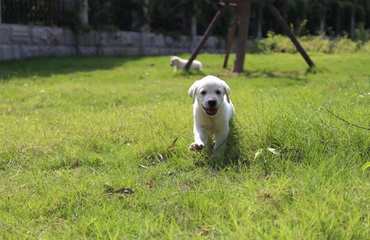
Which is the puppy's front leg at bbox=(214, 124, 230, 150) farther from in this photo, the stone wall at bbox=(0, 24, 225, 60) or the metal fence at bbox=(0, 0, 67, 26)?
the metal fence at bbox=(0, 0, 67, 26)

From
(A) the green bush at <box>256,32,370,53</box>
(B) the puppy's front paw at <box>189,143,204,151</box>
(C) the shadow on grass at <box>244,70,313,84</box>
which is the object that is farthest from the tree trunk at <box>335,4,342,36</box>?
(B) the puppy's front paw at <box>189,143,204,151</box>

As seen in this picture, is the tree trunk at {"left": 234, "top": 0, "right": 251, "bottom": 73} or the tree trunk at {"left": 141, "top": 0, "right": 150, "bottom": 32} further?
the tree trunk at {"left": 141, "top": 0, "right": 150, "bottom": 32}

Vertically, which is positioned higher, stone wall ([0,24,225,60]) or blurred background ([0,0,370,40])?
blurred background ([0,0,370,40])

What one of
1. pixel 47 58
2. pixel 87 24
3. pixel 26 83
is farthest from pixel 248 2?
pixel 87 24

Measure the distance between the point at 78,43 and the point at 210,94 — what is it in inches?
514

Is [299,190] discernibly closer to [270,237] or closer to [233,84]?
[270,237]

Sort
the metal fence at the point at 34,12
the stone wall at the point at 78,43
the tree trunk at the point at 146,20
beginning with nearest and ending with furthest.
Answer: the stone wall at the point at 78,43 → the metal fence at the point at 34,12 → the tree trunk at the point at 146,20

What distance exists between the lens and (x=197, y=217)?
8.83 ft

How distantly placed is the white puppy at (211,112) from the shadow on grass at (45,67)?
6256 millimetres

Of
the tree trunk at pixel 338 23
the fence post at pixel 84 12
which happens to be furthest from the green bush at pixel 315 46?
the tree trunk at pixel 338 23

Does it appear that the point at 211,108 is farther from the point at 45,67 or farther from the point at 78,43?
the point at 78,43

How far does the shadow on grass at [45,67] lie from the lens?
10469 millimetres

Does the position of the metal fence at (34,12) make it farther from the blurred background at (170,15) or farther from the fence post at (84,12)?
the fence post at (84,12)

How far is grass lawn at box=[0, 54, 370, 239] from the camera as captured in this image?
8.33 ft
